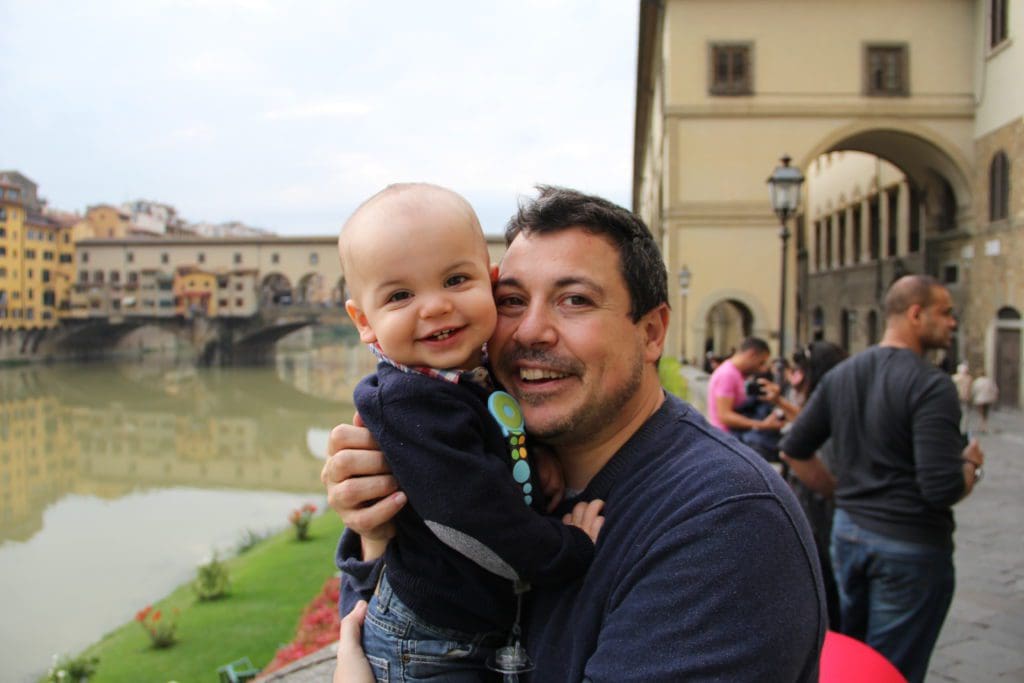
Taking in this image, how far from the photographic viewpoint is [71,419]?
88.6 feet

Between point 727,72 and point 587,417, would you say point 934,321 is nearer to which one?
→ point 587,417

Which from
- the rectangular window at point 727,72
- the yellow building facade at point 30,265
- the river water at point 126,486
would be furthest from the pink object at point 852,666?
the yellow building facade at point 30,265

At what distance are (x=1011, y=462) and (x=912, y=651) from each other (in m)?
8.42

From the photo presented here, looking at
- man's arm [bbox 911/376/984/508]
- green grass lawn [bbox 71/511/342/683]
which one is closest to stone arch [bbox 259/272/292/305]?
green grass lawn [bbox 71/511/342/683]

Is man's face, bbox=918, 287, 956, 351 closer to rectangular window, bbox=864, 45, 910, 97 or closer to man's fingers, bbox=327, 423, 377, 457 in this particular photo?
man's fingers, bbox=327, 423, 377, 457

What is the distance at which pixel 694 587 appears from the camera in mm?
1154

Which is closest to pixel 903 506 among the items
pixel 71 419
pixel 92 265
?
pixel 71 419

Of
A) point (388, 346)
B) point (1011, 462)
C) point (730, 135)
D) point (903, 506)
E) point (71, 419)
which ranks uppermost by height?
point (730, 135)

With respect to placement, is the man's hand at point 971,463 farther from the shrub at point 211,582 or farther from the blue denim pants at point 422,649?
the shrub at point 211,582

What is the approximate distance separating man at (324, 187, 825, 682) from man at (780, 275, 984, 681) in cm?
162

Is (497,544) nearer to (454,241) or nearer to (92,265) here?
(454,241)

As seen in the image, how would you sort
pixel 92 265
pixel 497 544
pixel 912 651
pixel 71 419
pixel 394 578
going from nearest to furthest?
pixel 497 544, pixel 394 578, pixel 912 651, pixel 71 419, pixel 92 265

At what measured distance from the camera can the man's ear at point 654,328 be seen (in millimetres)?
1510

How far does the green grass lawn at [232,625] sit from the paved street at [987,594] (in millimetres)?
4825
